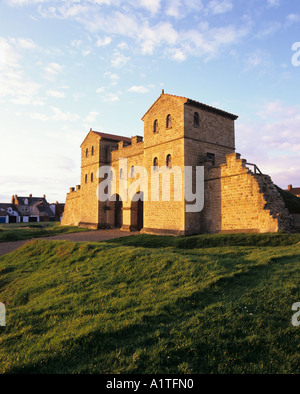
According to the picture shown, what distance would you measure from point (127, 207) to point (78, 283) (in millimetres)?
17755

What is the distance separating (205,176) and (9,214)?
61.9 meters

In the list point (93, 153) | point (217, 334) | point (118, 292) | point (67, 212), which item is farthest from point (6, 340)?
point (67, 212)

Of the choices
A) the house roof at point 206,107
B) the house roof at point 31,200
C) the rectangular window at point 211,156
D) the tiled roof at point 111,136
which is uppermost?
the tiled roof at point 111,136

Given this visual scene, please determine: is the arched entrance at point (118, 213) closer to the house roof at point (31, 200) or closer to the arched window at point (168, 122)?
the arched window at point (168, 122)

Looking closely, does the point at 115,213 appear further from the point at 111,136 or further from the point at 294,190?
the point at 294,190

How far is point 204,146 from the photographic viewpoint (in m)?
20.2

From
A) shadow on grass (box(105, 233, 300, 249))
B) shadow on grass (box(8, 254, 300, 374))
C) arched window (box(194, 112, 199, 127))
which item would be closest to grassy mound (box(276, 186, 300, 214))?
shadow on grass (box(105, 233, 300, 249))

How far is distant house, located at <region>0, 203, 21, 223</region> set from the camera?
66688mm

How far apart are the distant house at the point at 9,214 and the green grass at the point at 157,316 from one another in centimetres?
6295

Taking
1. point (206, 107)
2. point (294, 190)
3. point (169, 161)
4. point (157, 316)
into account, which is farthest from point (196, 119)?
point (294, 190)

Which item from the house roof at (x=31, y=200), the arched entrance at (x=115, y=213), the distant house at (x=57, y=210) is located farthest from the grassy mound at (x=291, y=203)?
the house roof at (x=31, y=200)

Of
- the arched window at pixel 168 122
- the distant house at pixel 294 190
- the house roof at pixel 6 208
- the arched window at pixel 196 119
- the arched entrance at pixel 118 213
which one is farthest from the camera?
the house roof at pixel 6 208

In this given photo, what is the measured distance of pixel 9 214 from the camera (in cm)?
6806

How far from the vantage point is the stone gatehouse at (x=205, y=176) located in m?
16.6
